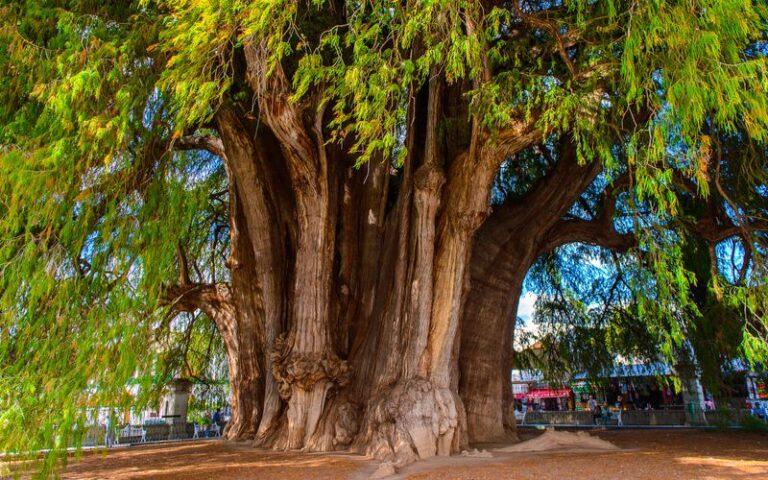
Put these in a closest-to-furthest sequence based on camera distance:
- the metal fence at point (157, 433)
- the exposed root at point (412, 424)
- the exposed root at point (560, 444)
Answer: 1. the exposed root at point (412, 424)
2. the exposed root at point (560, 444)
3. the metal fence at point (157, 433)

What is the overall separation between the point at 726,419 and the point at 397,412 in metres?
8.61

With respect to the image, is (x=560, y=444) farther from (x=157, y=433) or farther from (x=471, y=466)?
A: (x=157, y=433)

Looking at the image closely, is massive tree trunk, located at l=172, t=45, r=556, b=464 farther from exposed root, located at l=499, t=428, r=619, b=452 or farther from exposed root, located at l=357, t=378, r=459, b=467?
exposed root, located at l=499, t=428, r=619, b=452

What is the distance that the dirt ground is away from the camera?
5262 mm

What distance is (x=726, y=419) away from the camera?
35.9 feet

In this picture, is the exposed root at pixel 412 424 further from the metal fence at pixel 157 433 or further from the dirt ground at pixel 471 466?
the metal fence at pixel 157 433

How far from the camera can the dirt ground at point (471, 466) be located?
526cm

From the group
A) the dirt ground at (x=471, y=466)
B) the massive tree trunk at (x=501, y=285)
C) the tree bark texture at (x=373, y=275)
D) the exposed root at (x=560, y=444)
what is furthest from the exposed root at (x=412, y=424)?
the massive tree trunk at (x=501, y=285)

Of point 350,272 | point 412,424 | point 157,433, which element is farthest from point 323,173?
Result: point 157,433

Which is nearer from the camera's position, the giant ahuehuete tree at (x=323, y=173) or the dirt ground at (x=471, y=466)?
the giant ahuehuete tree at (x=323, y=173)

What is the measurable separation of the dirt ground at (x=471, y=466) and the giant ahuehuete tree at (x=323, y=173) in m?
0.58

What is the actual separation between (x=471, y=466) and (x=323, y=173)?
14.8 feet

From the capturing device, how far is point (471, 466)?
5758 millimetres

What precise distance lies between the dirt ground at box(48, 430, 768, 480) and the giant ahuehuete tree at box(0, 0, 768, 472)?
0.58 meters
